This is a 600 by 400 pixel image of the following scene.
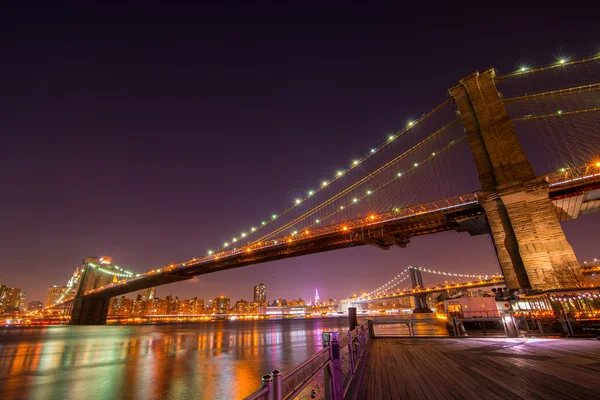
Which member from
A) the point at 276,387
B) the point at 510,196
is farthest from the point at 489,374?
the point at 510,196

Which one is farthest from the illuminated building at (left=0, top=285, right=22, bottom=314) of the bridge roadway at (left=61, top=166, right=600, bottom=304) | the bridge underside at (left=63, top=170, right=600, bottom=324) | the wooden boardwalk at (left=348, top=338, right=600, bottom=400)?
the wooden boardwalk at (left=348, top=338, right=600, bottom=400)

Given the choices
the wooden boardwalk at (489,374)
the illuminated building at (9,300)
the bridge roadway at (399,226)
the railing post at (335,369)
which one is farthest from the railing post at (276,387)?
the illuminated building at (9,300)

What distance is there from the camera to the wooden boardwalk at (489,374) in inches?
174

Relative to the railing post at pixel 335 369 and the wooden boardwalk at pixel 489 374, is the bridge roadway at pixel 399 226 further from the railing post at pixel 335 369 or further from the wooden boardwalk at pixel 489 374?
the railing post at pixel 335 369

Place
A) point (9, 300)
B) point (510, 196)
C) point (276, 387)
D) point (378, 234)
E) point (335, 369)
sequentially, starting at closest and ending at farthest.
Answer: point (276, 387) < point (335, 369) < point (510, 196) < point (378, 234) < point (9, 300)

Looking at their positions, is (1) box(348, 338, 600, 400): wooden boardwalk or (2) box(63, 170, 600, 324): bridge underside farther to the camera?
(2) box(63, 170, 600, 324): bridge underside

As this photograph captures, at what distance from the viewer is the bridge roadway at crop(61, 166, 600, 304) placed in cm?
1936

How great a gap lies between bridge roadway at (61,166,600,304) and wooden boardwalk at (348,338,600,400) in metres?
16.2

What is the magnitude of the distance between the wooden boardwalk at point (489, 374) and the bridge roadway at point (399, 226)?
16222 mm

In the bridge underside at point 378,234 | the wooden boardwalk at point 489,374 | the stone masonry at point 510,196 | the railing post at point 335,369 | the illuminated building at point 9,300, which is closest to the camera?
the railing post at point 335,369

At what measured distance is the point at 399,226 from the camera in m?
33.5

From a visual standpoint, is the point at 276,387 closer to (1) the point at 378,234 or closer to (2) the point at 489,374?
(2) the point at 489,374

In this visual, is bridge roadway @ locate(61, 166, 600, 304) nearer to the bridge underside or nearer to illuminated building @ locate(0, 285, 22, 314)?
the bridge underside

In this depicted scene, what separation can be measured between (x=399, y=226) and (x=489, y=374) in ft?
95.4
